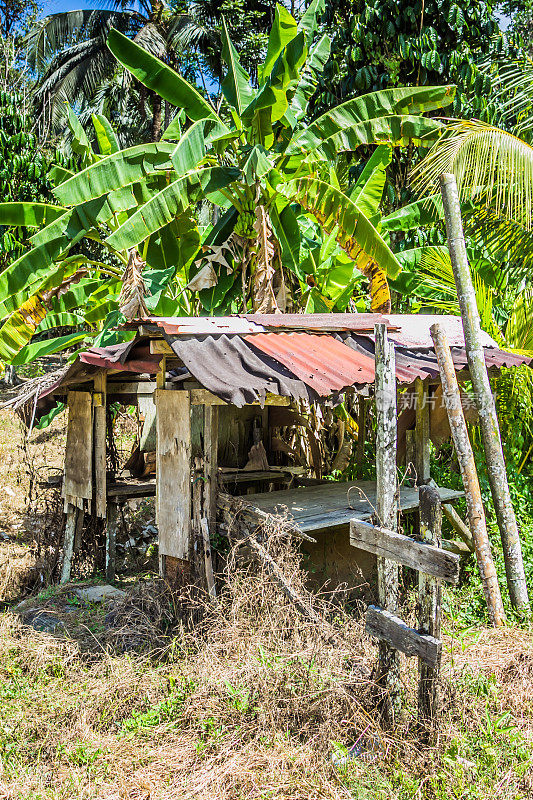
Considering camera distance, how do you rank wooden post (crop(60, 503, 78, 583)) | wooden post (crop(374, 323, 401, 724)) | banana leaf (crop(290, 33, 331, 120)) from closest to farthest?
wooden post (crop(374, 323, 401, 724)), wooden post (crop(60, 503, 78, 583)), banana leaf (crop(290, 33, 331, 120))

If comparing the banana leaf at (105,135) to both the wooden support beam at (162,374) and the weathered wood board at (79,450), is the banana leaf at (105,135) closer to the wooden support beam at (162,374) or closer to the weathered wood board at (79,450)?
the weathered wood board at (79,450)

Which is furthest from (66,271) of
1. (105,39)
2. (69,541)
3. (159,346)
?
(105,39)

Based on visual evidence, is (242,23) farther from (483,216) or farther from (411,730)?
(411,730)

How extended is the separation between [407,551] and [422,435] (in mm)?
3345

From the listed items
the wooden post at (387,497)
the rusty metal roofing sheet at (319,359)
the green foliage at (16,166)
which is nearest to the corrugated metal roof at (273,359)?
the rusty metal roofing sheet at (319,359)

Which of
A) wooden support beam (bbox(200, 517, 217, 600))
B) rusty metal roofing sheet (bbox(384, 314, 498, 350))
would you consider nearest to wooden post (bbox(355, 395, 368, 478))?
rusty metal roofing sheet (bbox(384, 314, 498, 350))

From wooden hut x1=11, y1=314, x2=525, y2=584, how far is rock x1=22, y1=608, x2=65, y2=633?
3.50 ft

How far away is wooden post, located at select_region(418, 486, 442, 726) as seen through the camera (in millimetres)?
3695

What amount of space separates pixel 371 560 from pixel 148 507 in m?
4.06

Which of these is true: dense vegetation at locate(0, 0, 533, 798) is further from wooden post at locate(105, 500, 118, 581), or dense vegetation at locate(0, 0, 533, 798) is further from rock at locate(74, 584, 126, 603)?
wooden post at locate(105, 500, 118, 581)

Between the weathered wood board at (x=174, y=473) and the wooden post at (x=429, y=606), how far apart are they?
245 centimetres

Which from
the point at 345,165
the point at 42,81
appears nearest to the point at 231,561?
the point at 345,165

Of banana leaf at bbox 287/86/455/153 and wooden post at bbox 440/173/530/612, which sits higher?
banana leaf at bbox 287/86/455/153

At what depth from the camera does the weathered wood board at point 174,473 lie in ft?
18.7
